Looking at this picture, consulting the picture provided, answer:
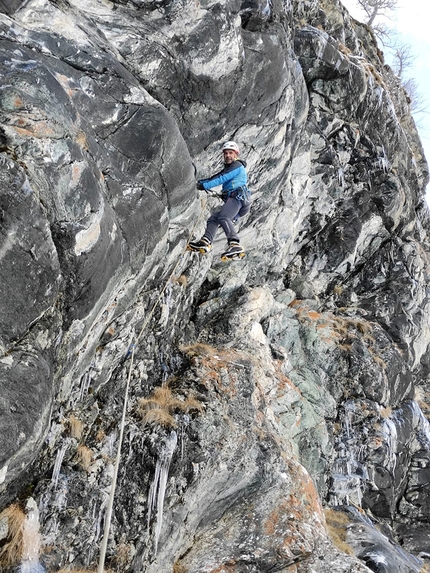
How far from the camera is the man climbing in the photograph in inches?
346

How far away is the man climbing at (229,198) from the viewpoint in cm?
878

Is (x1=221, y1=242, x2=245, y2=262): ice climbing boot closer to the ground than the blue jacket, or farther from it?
closer to the ground

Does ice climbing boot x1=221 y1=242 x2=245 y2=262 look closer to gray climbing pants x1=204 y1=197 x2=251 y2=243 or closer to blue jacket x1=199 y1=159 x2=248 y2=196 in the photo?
gray climbing pants x1=204 y1=197 x2=251 y2=243

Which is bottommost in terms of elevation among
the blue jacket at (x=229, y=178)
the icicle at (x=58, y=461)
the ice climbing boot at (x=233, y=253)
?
the icicle at (x=58, y=461)

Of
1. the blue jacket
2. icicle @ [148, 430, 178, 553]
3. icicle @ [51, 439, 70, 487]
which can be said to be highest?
the blue jacket

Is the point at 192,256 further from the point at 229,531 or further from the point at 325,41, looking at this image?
the point at 325,41

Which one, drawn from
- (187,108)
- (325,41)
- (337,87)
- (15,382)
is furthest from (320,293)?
(15,382)

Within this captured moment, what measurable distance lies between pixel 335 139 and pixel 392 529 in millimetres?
13628

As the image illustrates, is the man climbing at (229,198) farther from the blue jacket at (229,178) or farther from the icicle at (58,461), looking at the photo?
the icicle at (58,461)

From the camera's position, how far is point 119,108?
6.88 meters

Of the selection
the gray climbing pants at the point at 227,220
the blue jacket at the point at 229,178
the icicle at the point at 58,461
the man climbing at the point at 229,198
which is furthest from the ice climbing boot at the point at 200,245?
the icicle at the point at 58,461

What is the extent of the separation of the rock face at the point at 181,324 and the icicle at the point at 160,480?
0.04 meters

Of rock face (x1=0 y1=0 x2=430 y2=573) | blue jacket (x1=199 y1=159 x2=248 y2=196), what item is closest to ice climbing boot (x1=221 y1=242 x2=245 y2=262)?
rock face (x1=0 y1=0 x2=430 y2=573)

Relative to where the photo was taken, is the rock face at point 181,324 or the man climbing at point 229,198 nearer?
the rock face at point 181,324
